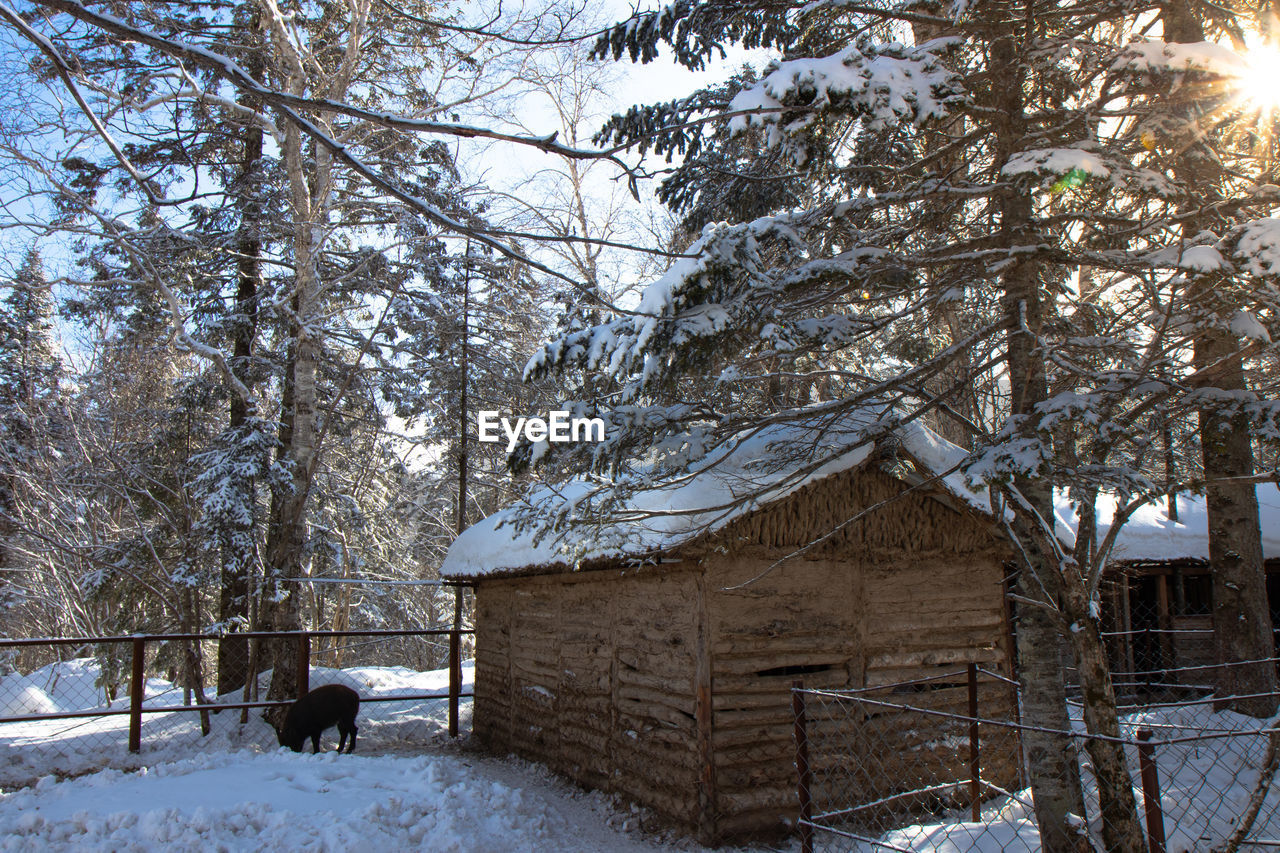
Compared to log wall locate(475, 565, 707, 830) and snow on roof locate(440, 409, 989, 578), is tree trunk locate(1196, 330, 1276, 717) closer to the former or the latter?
snow on roof locate(440, 409, 989, 578)

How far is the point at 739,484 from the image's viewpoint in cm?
670

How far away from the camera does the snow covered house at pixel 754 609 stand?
6.62 metres

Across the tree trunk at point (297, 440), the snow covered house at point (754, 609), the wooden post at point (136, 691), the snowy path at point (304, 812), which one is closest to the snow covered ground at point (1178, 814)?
the snow covered house at point (754, 609)

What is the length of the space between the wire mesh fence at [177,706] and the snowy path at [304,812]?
8.53ft

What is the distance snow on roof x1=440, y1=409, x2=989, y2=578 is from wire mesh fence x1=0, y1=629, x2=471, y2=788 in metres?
4.31

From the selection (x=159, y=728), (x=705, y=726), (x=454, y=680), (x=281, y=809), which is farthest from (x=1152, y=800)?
(x=159, y=728)

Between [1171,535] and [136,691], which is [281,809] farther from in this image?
[1171,535]

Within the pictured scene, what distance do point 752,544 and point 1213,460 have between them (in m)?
6.57

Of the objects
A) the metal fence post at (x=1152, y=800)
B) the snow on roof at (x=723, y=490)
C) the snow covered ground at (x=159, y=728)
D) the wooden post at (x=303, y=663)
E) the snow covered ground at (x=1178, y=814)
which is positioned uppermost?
the snow on roof at (x=723, y=490)

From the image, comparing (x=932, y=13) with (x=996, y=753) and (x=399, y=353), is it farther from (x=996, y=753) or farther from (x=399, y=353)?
(x=399, y=353)

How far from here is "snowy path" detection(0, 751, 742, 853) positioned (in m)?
5.23

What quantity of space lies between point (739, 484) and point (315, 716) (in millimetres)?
5983

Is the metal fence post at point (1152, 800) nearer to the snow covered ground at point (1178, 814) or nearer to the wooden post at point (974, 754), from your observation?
the snow covered ground at point (1178, 814)

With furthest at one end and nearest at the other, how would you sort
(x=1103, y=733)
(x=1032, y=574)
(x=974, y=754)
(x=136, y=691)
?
(x=136, y=691) < (x=974, y=754) < (x=1032, y=574) < (x=1103, y=733)
